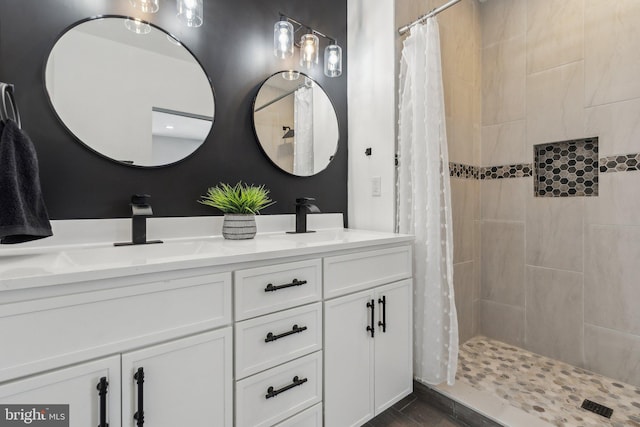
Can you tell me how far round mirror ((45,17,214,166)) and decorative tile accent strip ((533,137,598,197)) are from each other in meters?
2.18

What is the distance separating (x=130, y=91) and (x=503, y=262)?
258 cm

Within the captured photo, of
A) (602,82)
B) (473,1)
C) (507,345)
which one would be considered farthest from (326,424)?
(473,1)

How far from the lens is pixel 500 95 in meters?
2.33

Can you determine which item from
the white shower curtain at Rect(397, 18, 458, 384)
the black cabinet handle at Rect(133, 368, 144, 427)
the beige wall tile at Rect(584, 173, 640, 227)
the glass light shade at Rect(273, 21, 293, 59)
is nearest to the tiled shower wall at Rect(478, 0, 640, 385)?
the beige wall tile at Rect(584, 173, 640, 227)

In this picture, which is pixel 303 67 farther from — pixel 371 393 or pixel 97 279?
pixel 371 393

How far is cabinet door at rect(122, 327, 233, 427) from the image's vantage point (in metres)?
0.84

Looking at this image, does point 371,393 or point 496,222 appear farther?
point 496,222

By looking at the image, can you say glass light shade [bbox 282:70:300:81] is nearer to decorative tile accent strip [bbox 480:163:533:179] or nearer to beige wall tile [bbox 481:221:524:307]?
decorative tile accent strip [bbox 480:163:533:179]

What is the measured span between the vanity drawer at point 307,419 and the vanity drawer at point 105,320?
505 millimetres

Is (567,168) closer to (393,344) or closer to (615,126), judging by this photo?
(615,126)

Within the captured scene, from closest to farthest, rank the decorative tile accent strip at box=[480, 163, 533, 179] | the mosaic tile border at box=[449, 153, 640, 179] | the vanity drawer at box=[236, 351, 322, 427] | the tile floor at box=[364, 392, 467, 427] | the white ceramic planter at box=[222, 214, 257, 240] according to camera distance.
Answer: the vanity drawer at box=[236, 351, 322, 427] → the white ceramic planter at box=[222, 214, 257, 240] → the tile floor at box=[364, 392, 467, 427] → the mosaic tile border at box=[449, 153, 640, 179] → the decorative tile accent strip at box=[480, 163, 533, 179]

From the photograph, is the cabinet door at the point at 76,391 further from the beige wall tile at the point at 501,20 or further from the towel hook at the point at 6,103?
the beige wall tile at the point at 501,20

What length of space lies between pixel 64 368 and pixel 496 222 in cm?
257

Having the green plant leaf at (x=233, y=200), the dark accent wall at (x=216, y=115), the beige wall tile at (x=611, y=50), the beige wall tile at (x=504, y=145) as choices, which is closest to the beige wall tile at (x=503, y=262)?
the beige wall tile at (x=504, y=145)
